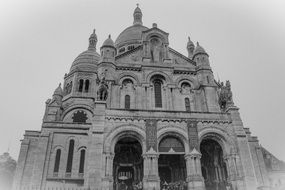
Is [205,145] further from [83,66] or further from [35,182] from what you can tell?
[83,66]

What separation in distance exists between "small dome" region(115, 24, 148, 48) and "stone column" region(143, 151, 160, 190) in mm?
26750

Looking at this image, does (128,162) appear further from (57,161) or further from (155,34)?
(155,34)

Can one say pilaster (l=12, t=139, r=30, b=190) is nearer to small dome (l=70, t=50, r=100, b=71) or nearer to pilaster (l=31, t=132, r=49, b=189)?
pilaster (l=31, t=132, r=49, b=189)

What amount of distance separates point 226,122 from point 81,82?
22338mm

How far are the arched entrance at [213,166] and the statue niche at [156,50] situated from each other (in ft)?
33.5

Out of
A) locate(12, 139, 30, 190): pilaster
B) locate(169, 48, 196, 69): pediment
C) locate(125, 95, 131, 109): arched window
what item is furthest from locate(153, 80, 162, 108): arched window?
locate(12, 139, 30, 190): pilaster

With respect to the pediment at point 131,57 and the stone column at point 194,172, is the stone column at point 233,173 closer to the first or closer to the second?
the stone column at point 194,172

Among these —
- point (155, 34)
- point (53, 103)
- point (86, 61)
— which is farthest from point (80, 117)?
point (155, 34)

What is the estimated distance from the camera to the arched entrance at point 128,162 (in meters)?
21.5

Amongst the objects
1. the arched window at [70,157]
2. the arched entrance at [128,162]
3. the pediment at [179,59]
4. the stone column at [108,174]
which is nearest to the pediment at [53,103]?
the arched window at [70,157]

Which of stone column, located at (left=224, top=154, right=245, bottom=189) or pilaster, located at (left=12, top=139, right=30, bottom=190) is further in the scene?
pilaster, located at (left=12, top=139, right=30, bottom=190)

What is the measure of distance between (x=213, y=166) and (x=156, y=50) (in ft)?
43.5

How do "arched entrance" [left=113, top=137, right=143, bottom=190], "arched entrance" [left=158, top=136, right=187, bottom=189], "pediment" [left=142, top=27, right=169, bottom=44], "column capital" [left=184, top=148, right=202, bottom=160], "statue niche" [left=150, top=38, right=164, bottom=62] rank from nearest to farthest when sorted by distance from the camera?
"column capital" [left=184, top=148, right=202, bottom=160]
"arched entrance" [left=158, top=136, right=187, bottom=189]
"arched entrance" [left=113, top=137, right=143, bottom=190]
"statue niche" [left=150, top=38, right=164, bottom=62]
"pediment" [left=142, top=27, right=169, bottom=44]

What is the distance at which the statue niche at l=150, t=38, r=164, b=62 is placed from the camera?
91.4ft
